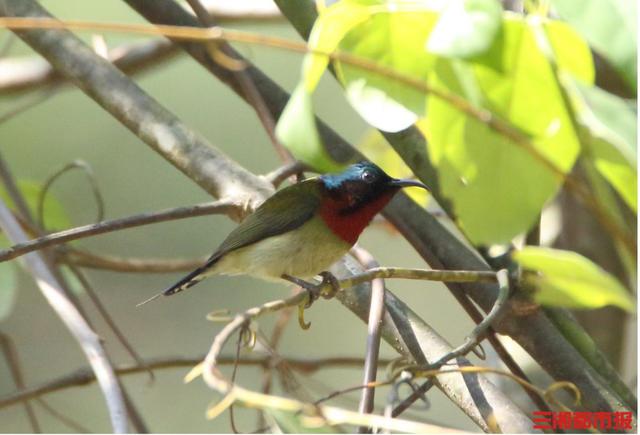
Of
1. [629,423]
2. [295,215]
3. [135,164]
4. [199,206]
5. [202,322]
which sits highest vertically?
[135,164]

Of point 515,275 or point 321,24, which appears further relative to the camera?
point 515,275

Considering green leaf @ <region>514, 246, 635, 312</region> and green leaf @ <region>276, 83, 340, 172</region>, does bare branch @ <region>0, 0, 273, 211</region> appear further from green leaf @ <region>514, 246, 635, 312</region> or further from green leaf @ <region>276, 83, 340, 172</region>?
green leaf @ <region>514, 246, 635, 312</region>

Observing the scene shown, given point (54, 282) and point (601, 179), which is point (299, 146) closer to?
point (601, 179)

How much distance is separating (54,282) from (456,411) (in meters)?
3.28

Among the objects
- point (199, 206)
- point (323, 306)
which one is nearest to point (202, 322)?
point (323, 306)

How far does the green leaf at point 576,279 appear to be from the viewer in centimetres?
79

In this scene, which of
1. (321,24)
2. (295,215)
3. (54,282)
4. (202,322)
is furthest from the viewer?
(202,322)

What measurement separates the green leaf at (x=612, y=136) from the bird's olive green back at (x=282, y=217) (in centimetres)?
156

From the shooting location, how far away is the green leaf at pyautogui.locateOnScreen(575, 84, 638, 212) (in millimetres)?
808

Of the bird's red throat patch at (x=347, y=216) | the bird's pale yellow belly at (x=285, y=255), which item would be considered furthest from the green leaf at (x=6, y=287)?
the bird's red throat patch at (x=347, y=216)

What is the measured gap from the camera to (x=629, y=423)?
5.26 feet

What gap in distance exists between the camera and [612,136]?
819 mm

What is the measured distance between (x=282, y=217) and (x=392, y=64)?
165 centimetres

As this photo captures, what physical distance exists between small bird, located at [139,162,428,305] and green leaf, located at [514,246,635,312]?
1.67 metres
